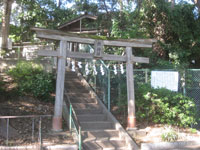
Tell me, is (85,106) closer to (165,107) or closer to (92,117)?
(92,117)

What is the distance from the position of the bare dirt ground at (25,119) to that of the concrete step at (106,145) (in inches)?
21.1

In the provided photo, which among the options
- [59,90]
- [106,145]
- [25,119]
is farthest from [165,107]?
[25,119]

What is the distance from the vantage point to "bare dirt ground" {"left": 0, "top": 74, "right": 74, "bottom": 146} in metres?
6.98

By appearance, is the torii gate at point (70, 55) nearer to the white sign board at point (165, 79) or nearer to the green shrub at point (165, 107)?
the green shrub at point (165, 107)

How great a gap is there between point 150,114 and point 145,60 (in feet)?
7.14

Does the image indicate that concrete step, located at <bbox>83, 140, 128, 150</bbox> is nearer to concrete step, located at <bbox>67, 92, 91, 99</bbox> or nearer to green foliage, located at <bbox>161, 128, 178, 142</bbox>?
green foliage, located at <bbox>161, 128, 178, 142</bbox>

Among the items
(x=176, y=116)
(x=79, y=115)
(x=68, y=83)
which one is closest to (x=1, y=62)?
(x=68, y=83)

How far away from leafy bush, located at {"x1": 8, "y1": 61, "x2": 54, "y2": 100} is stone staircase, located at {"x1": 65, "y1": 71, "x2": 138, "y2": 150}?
0.98 m

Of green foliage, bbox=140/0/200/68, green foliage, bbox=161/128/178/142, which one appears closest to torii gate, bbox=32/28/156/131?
green foliage, bbox=161/128/178/142

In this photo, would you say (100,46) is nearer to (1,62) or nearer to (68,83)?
(68,83)

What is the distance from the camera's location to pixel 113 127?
8508mm

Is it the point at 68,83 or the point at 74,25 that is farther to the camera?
the point at 74,25

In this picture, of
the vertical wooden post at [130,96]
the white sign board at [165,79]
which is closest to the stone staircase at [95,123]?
the vertical wooden post at [130,96]

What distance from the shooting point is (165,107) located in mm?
8609
